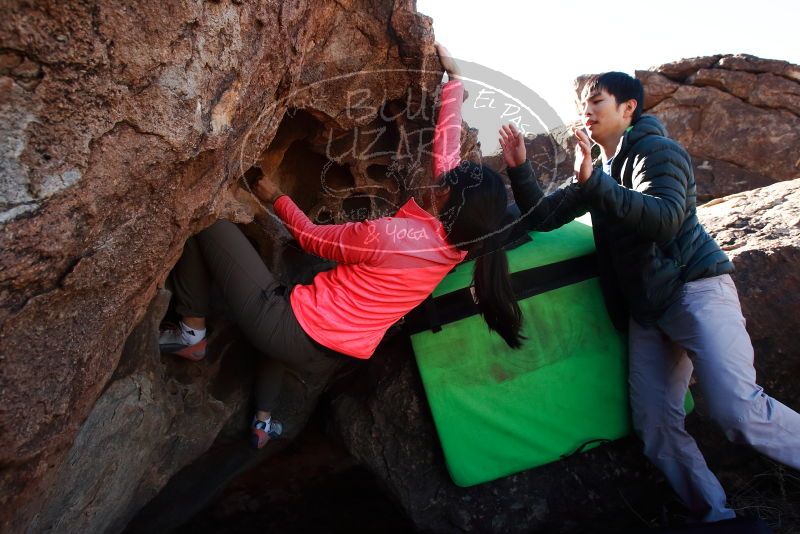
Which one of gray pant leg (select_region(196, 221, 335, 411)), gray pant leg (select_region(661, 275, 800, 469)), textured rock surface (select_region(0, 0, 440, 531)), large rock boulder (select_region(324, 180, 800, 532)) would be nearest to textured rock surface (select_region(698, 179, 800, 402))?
large rock boulder (select_region(324, 180, 800, 532))

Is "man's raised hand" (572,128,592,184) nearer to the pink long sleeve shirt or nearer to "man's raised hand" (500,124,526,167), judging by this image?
"man's raised hand" (500,124,526,167)

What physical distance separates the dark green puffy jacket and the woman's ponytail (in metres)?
0.39

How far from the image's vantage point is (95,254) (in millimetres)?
1747

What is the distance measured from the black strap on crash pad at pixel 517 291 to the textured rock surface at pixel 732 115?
6.17 metres

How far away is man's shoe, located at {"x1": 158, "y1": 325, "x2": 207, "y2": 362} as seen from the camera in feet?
9.16

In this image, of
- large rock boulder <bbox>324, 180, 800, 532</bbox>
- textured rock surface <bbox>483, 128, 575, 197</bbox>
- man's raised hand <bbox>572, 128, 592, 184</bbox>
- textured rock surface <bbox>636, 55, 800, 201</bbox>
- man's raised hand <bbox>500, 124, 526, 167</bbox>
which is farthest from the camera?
Answer: textured rock surface <bbox>636, 55, 800, 201</bbox>

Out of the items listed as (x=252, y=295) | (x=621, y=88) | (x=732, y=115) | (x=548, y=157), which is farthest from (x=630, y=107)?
(x=732, y=115)

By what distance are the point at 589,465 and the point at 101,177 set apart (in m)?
2.72

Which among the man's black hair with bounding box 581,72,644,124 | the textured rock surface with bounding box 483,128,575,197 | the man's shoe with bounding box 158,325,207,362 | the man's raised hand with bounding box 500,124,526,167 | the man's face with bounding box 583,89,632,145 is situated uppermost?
the man's black hair with bounding box 581,72,644,124

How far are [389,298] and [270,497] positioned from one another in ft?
6.26

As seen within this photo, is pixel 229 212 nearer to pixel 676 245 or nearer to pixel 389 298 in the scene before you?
pixel 389 298

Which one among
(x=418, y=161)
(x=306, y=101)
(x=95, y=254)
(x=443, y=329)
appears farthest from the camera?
(x=418, y=161)

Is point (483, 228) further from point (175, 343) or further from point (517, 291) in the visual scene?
point (175, 343)

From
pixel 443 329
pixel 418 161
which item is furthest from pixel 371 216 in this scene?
pixel 443 329
